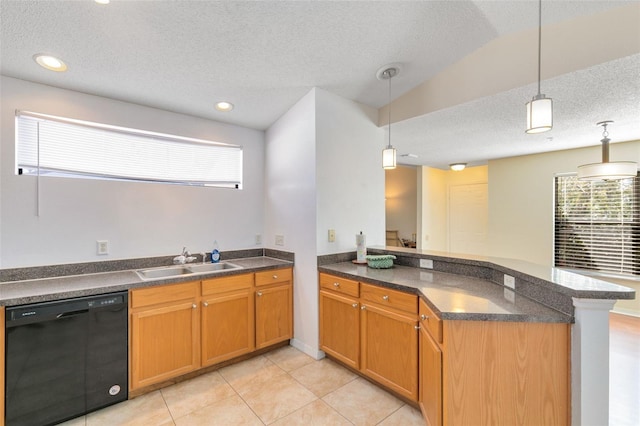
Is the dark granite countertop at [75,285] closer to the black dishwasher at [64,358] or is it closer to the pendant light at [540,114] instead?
the black dishwasher at [64,358]

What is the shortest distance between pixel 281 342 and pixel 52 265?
2.12 metres

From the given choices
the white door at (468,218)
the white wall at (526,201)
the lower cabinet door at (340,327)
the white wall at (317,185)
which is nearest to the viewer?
the lower cabinet door at (340,327)

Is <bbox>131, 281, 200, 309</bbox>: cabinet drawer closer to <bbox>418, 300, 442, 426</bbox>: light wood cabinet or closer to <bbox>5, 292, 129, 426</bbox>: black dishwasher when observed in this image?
<bbox>5, 292, 129, 426</bbox>: black dishwasher

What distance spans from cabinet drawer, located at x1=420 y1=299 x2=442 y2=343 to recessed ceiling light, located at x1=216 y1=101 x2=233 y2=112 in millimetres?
2524

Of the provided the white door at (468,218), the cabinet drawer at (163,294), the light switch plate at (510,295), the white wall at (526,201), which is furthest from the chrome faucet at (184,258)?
the white door at (468,218)

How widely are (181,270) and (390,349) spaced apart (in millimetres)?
2050

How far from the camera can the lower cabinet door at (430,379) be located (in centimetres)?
154

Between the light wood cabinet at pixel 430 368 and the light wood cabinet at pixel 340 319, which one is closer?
the light wood cabinet at pixel 430 368

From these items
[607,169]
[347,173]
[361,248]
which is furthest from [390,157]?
[607,169]

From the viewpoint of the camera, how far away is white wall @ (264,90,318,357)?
2703 millimetres

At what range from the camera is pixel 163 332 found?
220 centimetres

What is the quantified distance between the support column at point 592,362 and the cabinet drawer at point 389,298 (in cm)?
84

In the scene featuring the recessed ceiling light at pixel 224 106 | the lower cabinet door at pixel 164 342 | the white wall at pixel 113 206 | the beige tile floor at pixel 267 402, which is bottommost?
the beige tile floor at pixel 267 402

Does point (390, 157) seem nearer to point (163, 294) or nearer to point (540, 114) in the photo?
point (540, 114)
